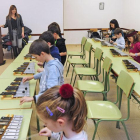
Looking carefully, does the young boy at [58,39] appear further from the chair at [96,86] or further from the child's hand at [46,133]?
the child's hand at [46,133]

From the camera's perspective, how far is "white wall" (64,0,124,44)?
8.96m

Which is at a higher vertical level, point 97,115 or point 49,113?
point 49,113

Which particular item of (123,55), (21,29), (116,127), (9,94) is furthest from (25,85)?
(21,29)

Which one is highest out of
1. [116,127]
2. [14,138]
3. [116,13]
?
[116,13]

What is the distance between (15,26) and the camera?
18.6ft

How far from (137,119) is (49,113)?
2371 millimetres

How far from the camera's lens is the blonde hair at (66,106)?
3.21ft

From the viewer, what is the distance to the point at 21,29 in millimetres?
5750

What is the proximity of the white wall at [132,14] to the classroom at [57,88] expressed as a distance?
0.28 ft

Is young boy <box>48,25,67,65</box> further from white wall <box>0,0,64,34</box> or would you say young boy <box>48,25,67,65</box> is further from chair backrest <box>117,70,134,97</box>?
white wall <box>0,0,64,34</box>

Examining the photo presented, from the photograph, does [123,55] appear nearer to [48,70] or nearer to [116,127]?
[116,127]

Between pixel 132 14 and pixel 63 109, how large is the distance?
27.3 feet

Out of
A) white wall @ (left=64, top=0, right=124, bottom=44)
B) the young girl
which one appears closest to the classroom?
the young girl

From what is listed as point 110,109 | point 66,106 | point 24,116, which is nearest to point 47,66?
point 24,116
